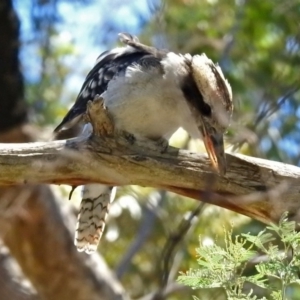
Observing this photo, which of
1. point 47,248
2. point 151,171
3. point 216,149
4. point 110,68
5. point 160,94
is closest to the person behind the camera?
point 151,171

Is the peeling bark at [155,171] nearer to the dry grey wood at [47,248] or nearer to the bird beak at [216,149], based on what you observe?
the bird beak at [216,149]

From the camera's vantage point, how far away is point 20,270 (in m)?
6.00

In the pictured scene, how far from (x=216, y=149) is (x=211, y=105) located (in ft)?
0.90

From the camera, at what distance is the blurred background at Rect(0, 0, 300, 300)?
227 inches

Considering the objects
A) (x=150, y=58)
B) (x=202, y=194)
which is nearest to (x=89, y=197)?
(x=150, y=58)

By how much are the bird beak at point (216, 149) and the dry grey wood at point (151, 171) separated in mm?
31

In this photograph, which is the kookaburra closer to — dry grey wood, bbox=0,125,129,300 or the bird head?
the bird head

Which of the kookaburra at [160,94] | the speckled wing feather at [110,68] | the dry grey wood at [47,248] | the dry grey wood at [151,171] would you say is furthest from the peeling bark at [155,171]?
the dry grey wood at [47,248]

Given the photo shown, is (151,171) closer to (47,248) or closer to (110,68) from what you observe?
(110,68)

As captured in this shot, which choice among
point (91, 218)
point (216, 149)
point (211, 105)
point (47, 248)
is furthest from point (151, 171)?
point (47, 248)

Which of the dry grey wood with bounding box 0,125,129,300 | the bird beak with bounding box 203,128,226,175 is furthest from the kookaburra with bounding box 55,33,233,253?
the dry grey wood with bounding box 0,125,129,300

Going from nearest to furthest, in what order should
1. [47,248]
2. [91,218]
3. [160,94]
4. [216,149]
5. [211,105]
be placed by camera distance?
[216,149] < [211,105] < [160,94] < [91,218] < [47,248]

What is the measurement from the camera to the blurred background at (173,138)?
18.9 feet

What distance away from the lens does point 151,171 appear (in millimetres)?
3477
